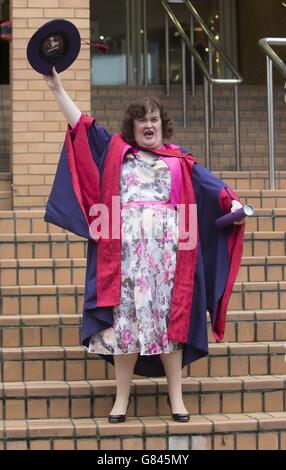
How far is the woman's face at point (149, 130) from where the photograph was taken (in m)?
4.89

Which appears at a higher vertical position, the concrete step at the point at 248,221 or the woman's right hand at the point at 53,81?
the woman's right hand at the point at 53,81

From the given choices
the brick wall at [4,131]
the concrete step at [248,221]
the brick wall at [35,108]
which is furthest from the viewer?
the brick wall at [4,131]

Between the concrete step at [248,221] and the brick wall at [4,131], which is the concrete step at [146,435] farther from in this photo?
the brick wall at [4,131]

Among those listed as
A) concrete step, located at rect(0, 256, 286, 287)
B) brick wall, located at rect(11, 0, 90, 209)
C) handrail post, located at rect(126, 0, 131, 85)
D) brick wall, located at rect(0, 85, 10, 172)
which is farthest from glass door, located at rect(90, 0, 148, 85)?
concrete step, located at rect(0, 256, 286, 287)

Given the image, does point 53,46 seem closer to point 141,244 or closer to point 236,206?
point 141,244

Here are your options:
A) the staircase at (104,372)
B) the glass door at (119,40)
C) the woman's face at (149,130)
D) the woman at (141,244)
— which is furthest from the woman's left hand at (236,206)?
the glass door at (119,40)

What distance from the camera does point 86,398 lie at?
16.4 ft

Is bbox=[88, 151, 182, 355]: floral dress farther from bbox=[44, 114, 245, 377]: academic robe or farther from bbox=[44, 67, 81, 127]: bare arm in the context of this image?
bbox=[44, 67, 81, 127]: bare arm

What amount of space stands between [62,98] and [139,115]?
0.37 m

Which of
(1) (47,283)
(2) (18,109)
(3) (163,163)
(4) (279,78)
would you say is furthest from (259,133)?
(3) (163,163)

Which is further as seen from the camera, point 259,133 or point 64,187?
point 259,133

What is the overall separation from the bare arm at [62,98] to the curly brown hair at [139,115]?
9.1 inches

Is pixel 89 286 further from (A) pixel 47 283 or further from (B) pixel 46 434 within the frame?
(A) pixel 47 283

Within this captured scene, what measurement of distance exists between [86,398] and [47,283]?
1.08m
